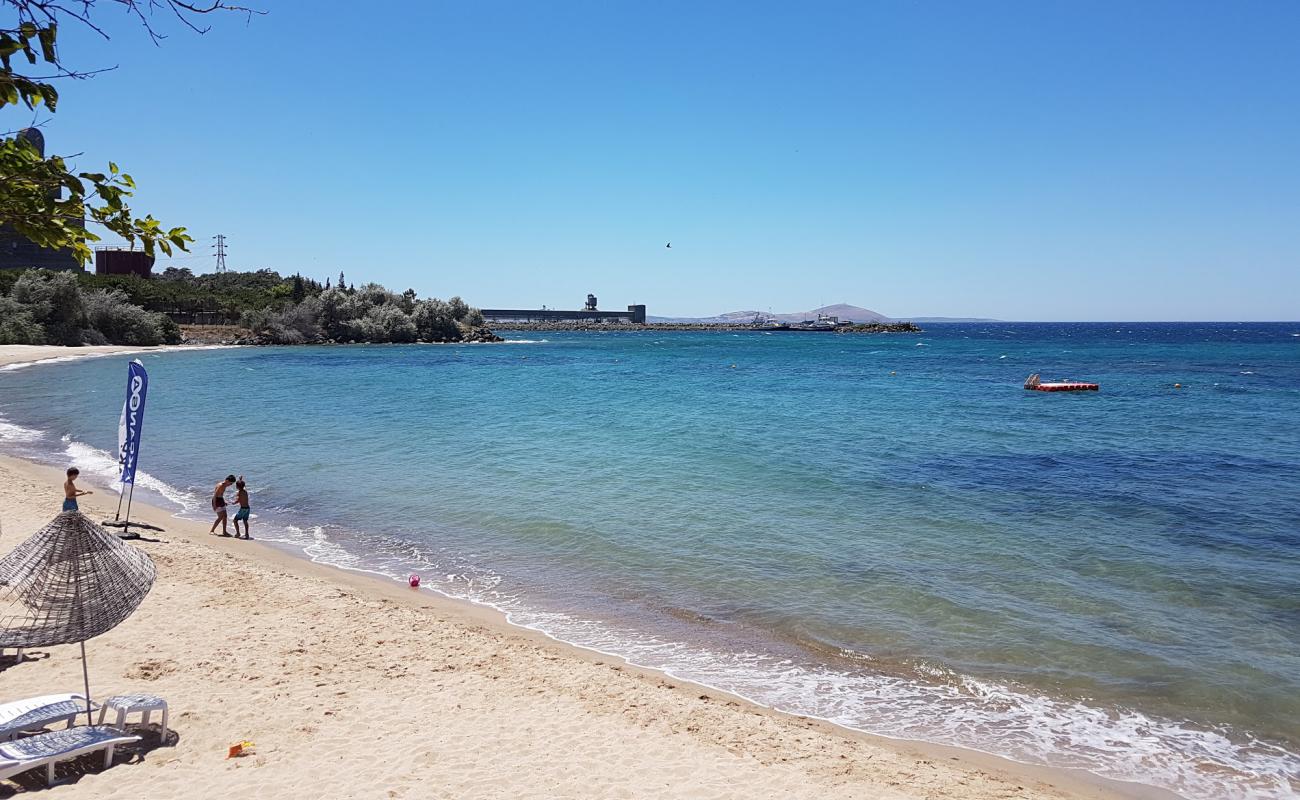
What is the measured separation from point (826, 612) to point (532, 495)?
9.54 meters

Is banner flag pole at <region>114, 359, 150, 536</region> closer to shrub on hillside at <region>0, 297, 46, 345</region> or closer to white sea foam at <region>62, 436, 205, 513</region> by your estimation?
white sea foam at <region>62, 436, 205, 513</region>

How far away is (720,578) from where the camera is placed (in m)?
13.4

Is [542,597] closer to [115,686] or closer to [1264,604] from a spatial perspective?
[115,686]

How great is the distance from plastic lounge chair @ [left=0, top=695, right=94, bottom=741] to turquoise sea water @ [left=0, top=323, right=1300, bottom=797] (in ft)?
18.2

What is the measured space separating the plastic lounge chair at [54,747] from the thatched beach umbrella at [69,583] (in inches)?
12.1

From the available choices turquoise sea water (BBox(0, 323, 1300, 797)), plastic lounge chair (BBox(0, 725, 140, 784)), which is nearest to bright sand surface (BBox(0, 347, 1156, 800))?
plastic lounge chair (BBox(0, 725, 140, 784))

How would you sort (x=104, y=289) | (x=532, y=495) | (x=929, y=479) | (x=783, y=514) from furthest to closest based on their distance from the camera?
1. (x=104, y=289)
2. (x=929, y=479)
3. (x=532, y=495)
4. (x=783, y=514)

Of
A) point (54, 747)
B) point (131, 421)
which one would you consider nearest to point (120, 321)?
point (131, 421)

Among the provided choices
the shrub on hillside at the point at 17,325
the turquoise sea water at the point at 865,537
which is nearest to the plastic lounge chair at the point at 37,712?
the turquoise sea water at the point at 865,537

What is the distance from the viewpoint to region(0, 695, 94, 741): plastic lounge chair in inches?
271

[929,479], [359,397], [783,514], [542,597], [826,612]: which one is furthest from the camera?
[359,397]

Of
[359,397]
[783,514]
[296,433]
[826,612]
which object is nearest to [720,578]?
[826,612]

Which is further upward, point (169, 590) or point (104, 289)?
point (104, 289)

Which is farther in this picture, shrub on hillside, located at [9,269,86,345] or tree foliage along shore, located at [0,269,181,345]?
shrub on hillside, located at [9,269,86,345]
